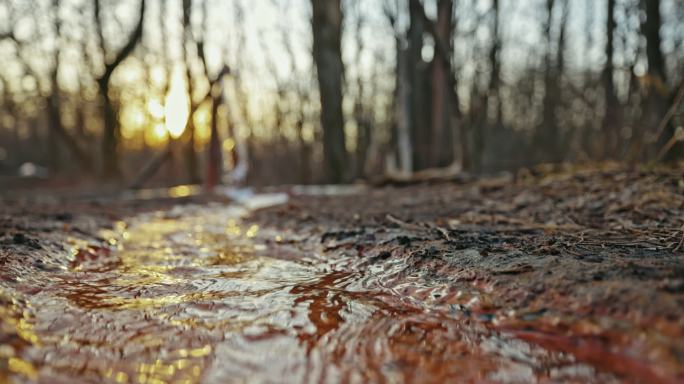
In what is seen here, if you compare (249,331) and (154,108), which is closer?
(249,331)

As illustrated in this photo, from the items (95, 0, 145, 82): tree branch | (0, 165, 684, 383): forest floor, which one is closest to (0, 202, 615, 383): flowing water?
(0, 165, 684, 383): forest floor

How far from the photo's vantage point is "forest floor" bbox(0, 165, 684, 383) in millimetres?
1120

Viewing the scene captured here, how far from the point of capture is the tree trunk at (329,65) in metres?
7.51

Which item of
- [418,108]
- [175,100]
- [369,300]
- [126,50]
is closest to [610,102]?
[418,108]

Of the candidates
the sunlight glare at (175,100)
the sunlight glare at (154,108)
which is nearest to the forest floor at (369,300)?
the sunlight glare at (175,100)

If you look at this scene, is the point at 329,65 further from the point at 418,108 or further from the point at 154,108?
the point at 154,108

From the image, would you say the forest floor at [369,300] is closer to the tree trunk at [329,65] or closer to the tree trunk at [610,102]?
the tree trunk at [329,65]

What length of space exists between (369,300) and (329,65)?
253 inches

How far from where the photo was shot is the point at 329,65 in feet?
24.8

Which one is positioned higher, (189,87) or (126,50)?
(189,87)

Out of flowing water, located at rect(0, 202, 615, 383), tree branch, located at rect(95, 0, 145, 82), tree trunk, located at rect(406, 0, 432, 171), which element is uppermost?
tree branch, located at rect(95, 0, 145, 82)

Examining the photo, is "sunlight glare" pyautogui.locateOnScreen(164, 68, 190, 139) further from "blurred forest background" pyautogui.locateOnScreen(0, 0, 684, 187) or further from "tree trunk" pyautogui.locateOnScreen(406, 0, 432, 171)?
"tree trunk" pyautogui.locateOnScreen(406, 0, 432, 171)

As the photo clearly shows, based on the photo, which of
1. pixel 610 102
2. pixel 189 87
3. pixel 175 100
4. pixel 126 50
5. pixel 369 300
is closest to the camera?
pixel 369 300

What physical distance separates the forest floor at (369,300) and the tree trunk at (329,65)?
5.06 metres
